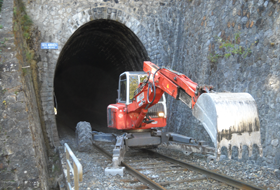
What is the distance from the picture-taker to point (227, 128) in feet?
10.6

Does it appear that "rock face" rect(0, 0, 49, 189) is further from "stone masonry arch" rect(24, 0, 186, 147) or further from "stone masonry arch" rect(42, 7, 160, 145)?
"stone masonry arch" rect(42, 7, 160, 145)

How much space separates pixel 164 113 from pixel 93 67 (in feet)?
39.2

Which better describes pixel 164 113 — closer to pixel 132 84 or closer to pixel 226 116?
pixel 132 84

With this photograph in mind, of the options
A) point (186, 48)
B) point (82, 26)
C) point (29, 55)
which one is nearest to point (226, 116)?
point (186, 48)

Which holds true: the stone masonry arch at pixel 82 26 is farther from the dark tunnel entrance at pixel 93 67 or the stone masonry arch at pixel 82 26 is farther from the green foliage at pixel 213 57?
the green foliage at pixel 213 57

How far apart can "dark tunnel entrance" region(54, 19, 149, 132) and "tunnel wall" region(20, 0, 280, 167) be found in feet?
2.17

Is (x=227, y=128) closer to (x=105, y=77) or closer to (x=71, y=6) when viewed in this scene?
(x=71, y=6)

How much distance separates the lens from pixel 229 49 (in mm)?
7480

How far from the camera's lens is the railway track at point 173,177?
4699 mm

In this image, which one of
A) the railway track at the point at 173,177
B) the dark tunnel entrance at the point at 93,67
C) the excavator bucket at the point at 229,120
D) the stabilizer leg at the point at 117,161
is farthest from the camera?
the dark tunnel entrance at the point at 93,67

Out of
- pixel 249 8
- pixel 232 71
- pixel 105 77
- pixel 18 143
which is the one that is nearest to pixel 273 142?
pixel 232 71

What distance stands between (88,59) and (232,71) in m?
11.8

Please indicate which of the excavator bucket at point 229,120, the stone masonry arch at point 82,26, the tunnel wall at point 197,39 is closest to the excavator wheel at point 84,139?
the stone masonry arch at point 82,26

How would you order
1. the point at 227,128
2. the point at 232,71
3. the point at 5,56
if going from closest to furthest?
the point at 227,128, the point at 5,56, the point at 232,71
